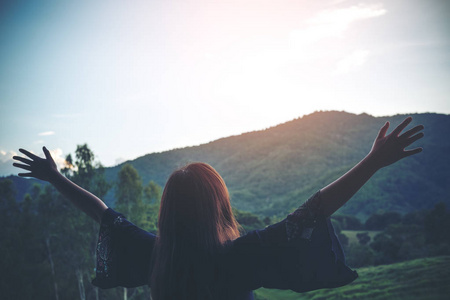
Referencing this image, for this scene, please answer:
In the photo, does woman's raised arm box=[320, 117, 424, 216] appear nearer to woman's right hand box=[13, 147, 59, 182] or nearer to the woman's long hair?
the woman's long hair

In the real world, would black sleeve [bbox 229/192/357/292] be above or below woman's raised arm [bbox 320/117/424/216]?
below

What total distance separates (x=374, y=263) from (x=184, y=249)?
4407 cm

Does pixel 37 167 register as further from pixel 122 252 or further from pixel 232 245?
pixel 232 245

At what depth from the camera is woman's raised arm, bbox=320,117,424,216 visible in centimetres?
132

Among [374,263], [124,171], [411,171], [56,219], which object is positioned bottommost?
[374,263]

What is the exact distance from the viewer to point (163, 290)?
154 centimetres

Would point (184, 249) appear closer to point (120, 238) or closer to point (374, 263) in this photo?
point (120, 238)

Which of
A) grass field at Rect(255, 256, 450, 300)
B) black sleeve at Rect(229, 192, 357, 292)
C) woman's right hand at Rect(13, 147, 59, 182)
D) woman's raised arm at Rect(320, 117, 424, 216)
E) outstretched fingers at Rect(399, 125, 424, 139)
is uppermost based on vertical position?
woman's right hand at Rect(13, 147, 59, 182)

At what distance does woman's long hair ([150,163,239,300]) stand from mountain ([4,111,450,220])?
68371mm

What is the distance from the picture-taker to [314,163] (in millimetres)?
112375

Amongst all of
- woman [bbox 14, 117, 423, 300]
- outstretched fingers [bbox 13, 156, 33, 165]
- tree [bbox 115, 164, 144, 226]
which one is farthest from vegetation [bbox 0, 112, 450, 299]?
outstretched fingers [bbox 13, 156, 33, 165]

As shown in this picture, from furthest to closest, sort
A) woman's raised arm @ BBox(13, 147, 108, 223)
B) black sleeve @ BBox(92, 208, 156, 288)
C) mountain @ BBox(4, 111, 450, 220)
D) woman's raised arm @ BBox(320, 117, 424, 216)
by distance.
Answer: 1. mountain @ BBox(4, 111, 450, 220)
2. woman's raised arm @ BBox(13, 147, 108, 223)
3. black sleeve @ BBox(92, 208, 156, 288)
4. woman's raised arm @ BBox(320, 117, 424, 216)

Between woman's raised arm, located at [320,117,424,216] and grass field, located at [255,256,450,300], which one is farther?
grass field, located at [255,256,450,300]

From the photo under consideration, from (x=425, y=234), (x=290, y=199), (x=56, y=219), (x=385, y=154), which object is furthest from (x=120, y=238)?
(x=290, y=199)
